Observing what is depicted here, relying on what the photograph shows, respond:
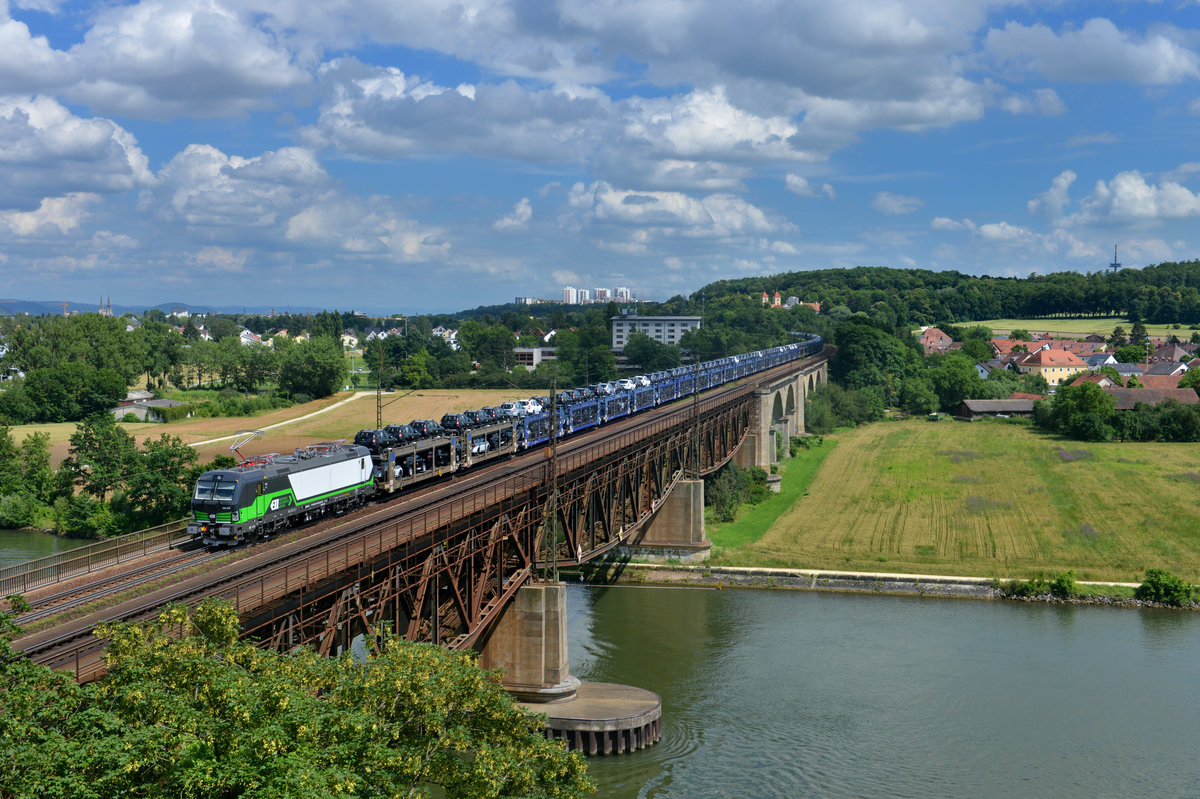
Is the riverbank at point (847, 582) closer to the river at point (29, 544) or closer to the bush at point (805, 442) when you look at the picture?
the river at point (29, 544)

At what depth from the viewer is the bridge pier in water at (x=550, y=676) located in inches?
1471

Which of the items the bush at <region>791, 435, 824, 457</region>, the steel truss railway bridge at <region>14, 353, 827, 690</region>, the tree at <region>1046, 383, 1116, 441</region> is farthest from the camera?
the bush at <region>791, 435, 824, 457</region>

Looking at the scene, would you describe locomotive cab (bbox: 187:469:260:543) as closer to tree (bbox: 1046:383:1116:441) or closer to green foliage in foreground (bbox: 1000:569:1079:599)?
green foliage in foreground (bbox: 1000:569:1079:599)

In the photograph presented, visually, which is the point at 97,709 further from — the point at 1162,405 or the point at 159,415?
the point at 159,415

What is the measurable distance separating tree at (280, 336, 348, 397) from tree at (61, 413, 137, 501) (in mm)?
56386

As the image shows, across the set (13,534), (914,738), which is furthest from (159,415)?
(914,738)

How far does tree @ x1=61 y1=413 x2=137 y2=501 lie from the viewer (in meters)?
74.4

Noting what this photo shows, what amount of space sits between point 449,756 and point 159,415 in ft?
387

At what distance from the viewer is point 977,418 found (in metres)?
120

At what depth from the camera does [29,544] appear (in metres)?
68.4

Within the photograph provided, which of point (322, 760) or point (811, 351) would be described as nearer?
point (322, 760)

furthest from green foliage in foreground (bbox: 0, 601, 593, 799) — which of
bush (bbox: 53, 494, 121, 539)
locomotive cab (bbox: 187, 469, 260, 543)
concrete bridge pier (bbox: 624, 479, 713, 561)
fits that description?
bush (bbox: 53, 494, 121, 539)

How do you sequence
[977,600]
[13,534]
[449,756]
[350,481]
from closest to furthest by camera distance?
[449,756] < [350,481] < [977,600] < [13,534]

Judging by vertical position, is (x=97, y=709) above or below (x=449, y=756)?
above
